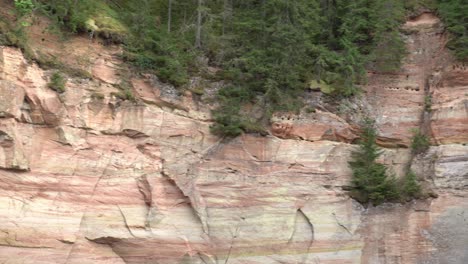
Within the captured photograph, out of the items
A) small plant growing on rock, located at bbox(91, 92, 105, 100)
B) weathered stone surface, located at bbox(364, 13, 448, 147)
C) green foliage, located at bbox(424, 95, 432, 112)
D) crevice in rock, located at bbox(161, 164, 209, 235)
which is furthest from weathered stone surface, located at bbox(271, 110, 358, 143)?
small plant growing on rock, located at bbox(91, 92, 105, 100)

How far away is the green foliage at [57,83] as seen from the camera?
13.8 metres

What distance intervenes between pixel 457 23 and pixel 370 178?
19.7 feet

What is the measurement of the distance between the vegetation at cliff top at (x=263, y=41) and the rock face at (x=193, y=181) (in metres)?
0.76

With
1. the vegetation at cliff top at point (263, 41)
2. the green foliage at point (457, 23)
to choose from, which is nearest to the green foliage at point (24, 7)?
the vegetation at cliff top at point (263, 41)

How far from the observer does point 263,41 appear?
16.6 metres

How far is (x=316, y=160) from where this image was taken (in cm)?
1584

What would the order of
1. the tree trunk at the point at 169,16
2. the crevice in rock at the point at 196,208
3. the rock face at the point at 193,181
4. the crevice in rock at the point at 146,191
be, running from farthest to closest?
the tree trunk at the point at 169,16 < the crevice in rock at the point at 196,208 < the crevice in rock at the point at 146,191 < the rock face at the point at 193,181

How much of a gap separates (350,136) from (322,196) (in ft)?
7.50

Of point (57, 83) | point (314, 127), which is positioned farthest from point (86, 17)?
point (314, 127)

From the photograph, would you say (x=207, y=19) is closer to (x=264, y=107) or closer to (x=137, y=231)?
(x=264, y=107)

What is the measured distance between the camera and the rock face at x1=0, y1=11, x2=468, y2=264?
1308 centimetres

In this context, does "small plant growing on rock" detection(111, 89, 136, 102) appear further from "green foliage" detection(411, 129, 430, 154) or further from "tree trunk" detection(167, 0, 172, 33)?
"green foliage" detection(411, 129, 430, 154)

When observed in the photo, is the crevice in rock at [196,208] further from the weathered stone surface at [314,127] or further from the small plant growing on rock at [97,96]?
the weathered stone surface at [314,127]

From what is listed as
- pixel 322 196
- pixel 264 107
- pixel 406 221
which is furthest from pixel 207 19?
pixel 406 221
